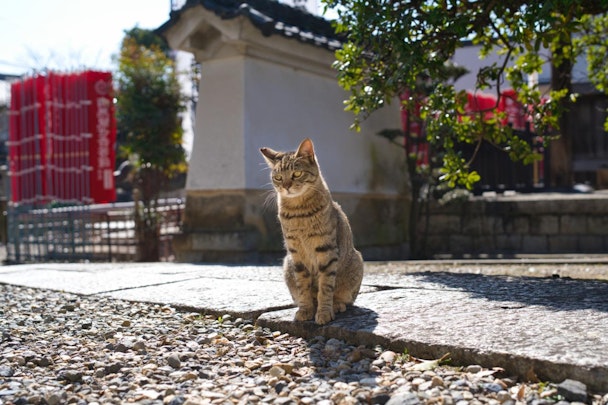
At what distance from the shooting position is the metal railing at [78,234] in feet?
32.0

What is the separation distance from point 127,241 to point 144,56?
3066mm

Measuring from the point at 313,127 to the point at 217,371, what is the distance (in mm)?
6016

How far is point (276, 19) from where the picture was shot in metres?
8.23

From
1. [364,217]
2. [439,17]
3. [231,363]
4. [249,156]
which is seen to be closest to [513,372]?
[231,363]

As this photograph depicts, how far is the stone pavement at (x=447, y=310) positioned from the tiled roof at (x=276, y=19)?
316cm

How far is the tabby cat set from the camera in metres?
3.13

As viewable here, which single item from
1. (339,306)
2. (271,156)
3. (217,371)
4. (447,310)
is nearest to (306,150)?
(271,156)

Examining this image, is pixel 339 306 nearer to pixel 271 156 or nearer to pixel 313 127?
pixel 271 156

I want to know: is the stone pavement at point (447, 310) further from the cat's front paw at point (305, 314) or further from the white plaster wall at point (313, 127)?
the white plaster wall at point (313, 127)

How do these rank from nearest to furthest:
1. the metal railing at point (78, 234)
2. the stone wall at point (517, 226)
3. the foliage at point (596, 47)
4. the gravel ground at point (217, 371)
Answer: the gravel ground at point (217, 371) < the foliage at point (596, 47) < the stone wall at point (517, 226) < the metal railing at point (78, 234)

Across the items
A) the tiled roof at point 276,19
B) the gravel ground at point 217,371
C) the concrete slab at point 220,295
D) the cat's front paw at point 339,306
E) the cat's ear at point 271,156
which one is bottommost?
the gravel ground at point 217,371

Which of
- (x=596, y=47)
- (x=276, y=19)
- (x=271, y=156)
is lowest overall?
(x=271, y=156)

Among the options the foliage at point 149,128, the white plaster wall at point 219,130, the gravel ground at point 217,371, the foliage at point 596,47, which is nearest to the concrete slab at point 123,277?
the gravel ground at point 217,371

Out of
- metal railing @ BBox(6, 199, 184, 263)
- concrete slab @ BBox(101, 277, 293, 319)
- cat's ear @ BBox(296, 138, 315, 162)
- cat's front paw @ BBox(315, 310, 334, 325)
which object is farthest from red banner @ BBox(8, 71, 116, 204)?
cat's front paw @ BBox(315, 310, 334, 325)
